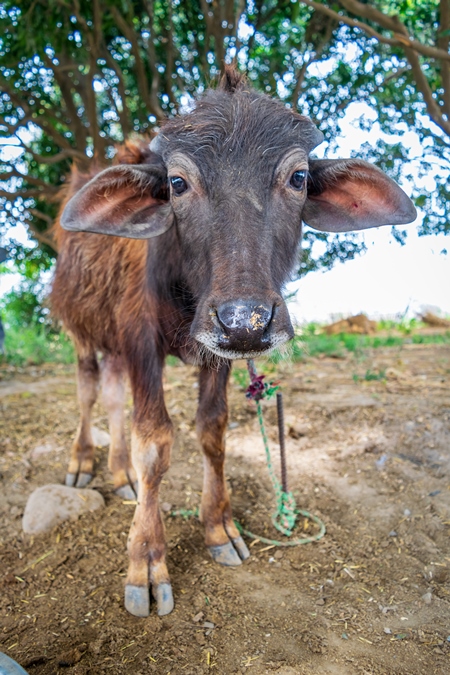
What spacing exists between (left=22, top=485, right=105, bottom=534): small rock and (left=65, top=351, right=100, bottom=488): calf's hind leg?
0.49 m

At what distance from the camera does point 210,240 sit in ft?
7.57

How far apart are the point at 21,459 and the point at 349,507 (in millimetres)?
2563

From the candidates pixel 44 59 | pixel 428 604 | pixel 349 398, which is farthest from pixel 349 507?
pixel 44 59

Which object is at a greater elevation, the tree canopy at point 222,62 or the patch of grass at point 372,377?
the tree canopy at point 222,62

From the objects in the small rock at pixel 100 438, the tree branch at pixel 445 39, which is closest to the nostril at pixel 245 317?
the small rock at pixel 100 438

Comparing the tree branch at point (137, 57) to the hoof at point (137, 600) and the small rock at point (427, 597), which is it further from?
the small rock at point (427, 597)

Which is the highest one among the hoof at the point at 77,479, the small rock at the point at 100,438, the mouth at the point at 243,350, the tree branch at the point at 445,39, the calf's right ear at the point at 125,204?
the tree branch at the point at 445,39

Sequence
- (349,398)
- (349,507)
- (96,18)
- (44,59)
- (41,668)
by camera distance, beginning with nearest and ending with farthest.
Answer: (41,668)
(349,507)
(349,398)
(96,18)
(44,59)

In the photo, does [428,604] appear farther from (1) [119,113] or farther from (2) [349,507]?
(1) [119,113]

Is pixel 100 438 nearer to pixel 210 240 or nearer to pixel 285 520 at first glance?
pixel 285 520

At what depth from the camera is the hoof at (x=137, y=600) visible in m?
2.54

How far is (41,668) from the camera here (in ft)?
7.12

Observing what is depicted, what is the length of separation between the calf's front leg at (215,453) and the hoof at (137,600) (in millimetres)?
555

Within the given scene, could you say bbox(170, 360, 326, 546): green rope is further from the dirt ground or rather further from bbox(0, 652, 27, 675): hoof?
bbox(0, 652, 27, 675): hoof
